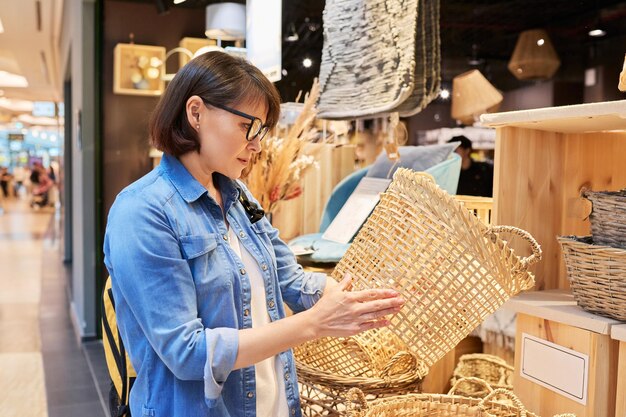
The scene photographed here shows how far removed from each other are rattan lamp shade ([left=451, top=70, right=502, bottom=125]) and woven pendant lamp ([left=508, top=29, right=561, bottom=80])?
0.18 m

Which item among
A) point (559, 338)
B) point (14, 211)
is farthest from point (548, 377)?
point (14, 211)

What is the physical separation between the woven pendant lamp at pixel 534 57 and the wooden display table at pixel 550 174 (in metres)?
1.36

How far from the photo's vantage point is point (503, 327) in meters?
2.37

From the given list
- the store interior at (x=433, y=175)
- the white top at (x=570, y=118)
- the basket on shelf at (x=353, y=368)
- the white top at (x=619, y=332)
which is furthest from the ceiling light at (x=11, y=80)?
the white top at (x=619, y=332)

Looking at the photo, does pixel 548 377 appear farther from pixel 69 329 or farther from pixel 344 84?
pixel 69 329

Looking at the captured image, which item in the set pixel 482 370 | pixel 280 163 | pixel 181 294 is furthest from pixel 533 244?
pixel 280 163

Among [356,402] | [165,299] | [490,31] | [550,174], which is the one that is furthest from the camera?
[490,31]

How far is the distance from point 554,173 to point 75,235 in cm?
426

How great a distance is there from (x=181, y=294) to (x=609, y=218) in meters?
0.88

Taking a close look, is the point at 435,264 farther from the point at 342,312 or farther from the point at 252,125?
the point at 252,125

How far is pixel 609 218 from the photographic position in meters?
1.30

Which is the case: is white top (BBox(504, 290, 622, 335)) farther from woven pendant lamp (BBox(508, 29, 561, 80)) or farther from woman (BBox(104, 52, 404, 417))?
woven pendant lamp (BBox(508, 29, 561, 80))

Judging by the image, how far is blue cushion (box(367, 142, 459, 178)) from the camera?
2.52 meters

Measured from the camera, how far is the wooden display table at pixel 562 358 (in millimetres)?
1308
